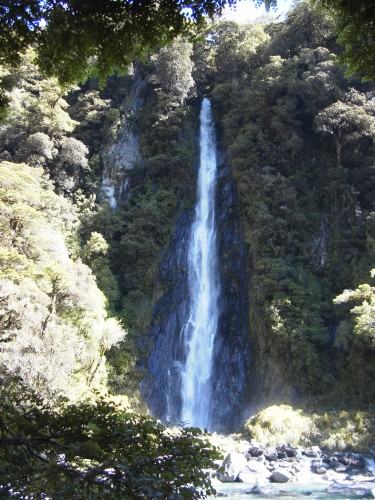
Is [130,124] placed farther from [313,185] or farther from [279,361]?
[279,361]

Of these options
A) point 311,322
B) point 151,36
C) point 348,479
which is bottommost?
point 348,479

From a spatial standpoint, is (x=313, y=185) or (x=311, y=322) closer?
(x=311, y=322)

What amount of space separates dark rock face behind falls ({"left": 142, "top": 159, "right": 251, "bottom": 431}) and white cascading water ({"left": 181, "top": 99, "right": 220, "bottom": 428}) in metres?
0.29

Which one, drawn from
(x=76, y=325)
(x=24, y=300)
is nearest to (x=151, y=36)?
(x=24, y=300)

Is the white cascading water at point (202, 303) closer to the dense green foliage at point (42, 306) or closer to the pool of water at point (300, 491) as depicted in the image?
the dense green foliage at point (42, 306)

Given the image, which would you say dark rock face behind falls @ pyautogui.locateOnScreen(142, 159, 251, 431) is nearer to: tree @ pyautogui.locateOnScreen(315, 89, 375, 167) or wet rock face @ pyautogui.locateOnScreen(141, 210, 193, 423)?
wet rock face @ pyautogui.locateOnScreen(141, 210, 193, 423)

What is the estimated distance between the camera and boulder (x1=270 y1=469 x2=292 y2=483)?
1140cm

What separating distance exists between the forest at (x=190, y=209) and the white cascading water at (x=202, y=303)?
3.37 feet

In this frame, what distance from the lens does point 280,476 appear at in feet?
37.5

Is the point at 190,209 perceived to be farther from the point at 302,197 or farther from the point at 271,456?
the point at 271,456

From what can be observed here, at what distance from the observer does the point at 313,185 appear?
2317 centimetres

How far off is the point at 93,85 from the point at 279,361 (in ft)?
72.0

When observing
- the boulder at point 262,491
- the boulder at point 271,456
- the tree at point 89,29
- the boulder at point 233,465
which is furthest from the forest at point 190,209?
the tree at point 89,29

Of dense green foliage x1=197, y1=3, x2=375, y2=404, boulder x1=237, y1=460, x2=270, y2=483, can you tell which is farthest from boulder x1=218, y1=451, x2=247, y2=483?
dense green foliage x1=197, y1=3, x2=375, y2=404
